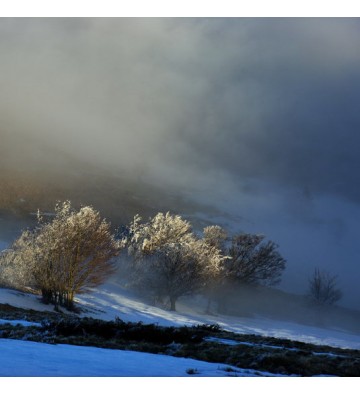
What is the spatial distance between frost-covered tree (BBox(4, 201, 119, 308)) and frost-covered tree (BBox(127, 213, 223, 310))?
1251 cm

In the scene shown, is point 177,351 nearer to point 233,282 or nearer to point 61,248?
point 61,248

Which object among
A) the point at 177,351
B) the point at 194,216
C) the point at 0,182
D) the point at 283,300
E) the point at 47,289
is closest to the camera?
the point at 177,351

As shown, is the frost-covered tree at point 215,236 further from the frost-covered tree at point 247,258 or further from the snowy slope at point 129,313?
the snowy slope at point 129,313

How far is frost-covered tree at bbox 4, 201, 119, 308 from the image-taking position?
33531mm

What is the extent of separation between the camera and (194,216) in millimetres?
111188

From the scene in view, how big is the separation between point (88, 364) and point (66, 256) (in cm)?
2765

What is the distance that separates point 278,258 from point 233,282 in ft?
25.2

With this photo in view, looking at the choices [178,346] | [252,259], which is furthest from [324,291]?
[178,346]

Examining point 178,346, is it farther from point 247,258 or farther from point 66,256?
point 247,258

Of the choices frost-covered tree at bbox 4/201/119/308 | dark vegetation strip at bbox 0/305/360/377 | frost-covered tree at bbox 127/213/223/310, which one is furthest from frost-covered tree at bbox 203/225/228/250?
dark vegetation strip at bbox 0/305/360/377

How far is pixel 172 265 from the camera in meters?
47.7

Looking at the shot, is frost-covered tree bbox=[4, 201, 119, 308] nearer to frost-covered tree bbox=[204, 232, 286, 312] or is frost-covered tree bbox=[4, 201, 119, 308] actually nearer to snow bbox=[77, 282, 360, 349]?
snow bbox=[77, 282, 360, 349]

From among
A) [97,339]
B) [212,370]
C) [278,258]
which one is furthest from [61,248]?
[278,258]

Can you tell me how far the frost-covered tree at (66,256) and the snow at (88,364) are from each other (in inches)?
972
